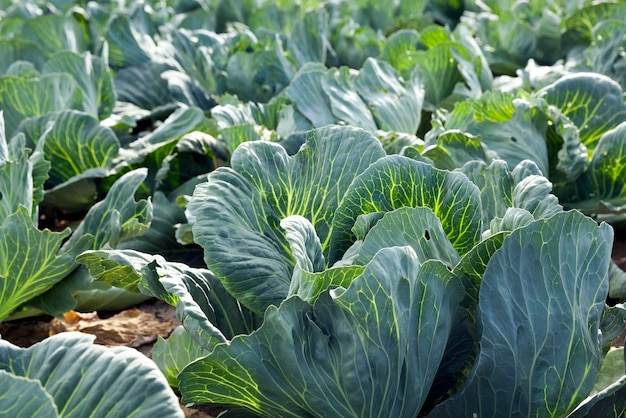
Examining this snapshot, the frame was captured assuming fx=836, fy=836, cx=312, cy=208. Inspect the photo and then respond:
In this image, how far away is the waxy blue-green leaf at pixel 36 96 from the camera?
3451mm

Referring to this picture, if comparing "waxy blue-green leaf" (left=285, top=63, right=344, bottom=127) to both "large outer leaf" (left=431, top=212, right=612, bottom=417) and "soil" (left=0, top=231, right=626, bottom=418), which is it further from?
"large outer leaf" (left=431, top=212, right=612, bottom=417)

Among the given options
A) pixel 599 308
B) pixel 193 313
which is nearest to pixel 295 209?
pixel 193 313

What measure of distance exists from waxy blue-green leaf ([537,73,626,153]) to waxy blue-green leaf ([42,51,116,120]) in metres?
1.89

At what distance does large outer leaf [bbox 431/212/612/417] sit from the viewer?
68.0 inches

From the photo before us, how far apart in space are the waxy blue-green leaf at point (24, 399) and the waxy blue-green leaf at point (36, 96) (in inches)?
88.4

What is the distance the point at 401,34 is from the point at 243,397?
266cm

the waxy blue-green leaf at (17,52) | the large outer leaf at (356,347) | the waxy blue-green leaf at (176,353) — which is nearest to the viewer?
the large outer leaf at (356,347)

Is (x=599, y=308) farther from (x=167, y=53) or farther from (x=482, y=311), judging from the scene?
(x=167, y=53)

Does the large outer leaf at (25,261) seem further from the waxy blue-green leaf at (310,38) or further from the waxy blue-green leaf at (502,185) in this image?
the waxy blue-green leaf at (310,38)

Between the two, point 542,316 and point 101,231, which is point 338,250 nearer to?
point 542,316

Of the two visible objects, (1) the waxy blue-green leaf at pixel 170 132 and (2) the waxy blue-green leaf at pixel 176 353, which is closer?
(2) the waxy blue-green leaf at pixel 176 353

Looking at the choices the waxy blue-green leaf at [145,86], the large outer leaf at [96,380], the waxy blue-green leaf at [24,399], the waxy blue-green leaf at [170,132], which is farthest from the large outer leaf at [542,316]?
the waxy blue-green leaf at [145,86]

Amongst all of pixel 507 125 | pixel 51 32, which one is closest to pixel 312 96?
pixel 507 125

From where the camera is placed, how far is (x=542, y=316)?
1748 mm
